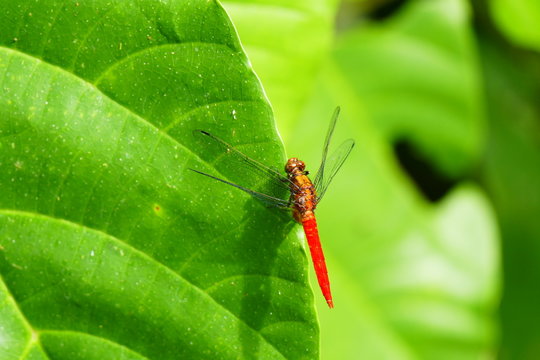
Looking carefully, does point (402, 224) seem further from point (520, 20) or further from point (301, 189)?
point (301, 189)

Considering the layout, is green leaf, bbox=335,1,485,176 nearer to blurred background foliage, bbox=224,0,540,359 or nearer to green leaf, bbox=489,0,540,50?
blurred background foliage, bbox=224,0,540,359

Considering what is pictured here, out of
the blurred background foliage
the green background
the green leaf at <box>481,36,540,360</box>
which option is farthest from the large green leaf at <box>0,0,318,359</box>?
the green leaf at <box>481,36,540,360</box>

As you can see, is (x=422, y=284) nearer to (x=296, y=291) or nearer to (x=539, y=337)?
(x=539, y=337)

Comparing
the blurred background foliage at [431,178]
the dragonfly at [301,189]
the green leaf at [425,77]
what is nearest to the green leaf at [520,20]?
the blurred background foliage at [431,178]

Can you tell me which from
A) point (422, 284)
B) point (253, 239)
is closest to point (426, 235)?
point (422, 284)

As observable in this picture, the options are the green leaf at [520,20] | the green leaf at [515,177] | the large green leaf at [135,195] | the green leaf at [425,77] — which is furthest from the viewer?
the green leaf at [515,177]

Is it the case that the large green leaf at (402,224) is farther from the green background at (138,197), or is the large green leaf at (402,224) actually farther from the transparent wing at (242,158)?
the green background at (138,197)

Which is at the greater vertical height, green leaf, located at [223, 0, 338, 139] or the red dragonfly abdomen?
green leaf, located at [223, 0, 338, 139]

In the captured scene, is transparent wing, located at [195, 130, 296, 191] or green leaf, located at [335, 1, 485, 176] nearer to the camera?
transparent wing, located at [195, 130, 296, 191]

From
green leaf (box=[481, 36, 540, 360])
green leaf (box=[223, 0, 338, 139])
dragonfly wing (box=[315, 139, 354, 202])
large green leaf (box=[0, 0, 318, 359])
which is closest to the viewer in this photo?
large green leaf (box=[0, 0, 318, 359])
